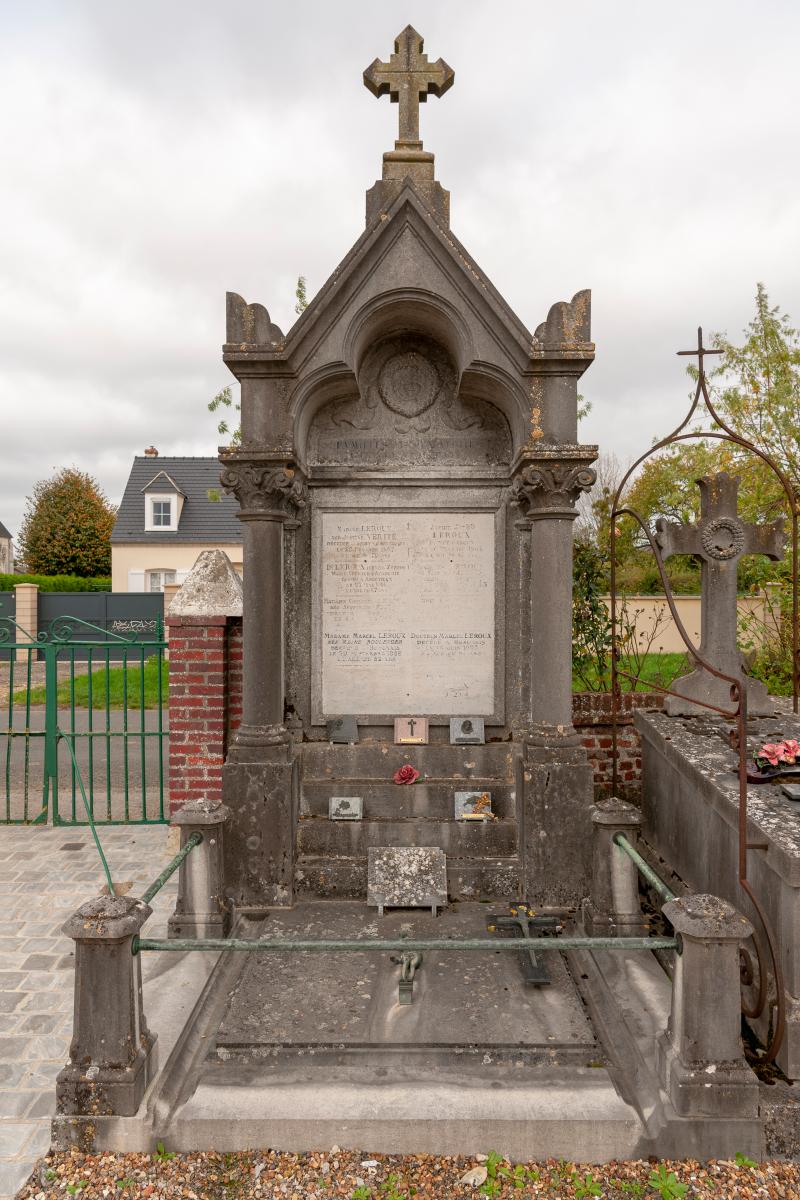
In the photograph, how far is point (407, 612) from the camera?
15.9 ft

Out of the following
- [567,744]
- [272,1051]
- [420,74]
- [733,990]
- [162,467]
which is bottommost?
[272,1051]

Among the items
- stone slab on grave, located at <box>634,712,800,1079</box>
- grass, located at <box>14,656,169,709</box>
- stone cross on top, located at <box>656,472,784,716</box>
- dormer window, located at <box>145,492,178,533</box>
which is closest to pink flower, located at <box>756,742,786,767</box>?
stone slab on grave, located at <box>634,712,800,1079</box>

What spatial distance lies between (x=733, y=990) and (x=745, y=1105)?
1.35ft

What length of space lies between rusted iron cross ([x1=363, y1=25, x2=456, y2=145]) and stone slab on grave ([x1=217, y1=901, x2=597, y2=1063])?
17.3ft

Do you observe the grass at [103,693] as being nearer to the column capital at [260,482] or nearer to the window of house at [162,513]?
the column capital at [260,482]

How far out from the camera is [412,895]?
166 inches

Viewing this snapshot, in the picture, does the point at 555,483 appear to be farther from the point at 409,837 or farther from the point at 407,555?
the point at 409,837

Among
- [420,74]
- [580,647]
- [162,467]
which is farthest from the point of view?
[162,467]

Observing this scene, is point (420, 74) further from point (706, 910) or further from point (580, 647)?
point (706, 910)

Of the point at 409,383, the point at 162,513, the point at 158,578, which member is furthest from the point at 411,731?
the point at 162,513

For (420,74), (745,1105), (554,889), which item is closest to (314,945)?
(745,1105)

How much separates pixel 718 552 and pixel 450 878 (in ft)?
10.1

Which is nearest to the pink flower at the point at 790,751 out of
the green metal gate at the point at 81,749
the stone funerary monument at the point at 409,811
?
the stone funerary monument at the point at 409,811

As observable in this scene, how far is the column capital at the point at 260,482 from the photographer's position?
430cm
